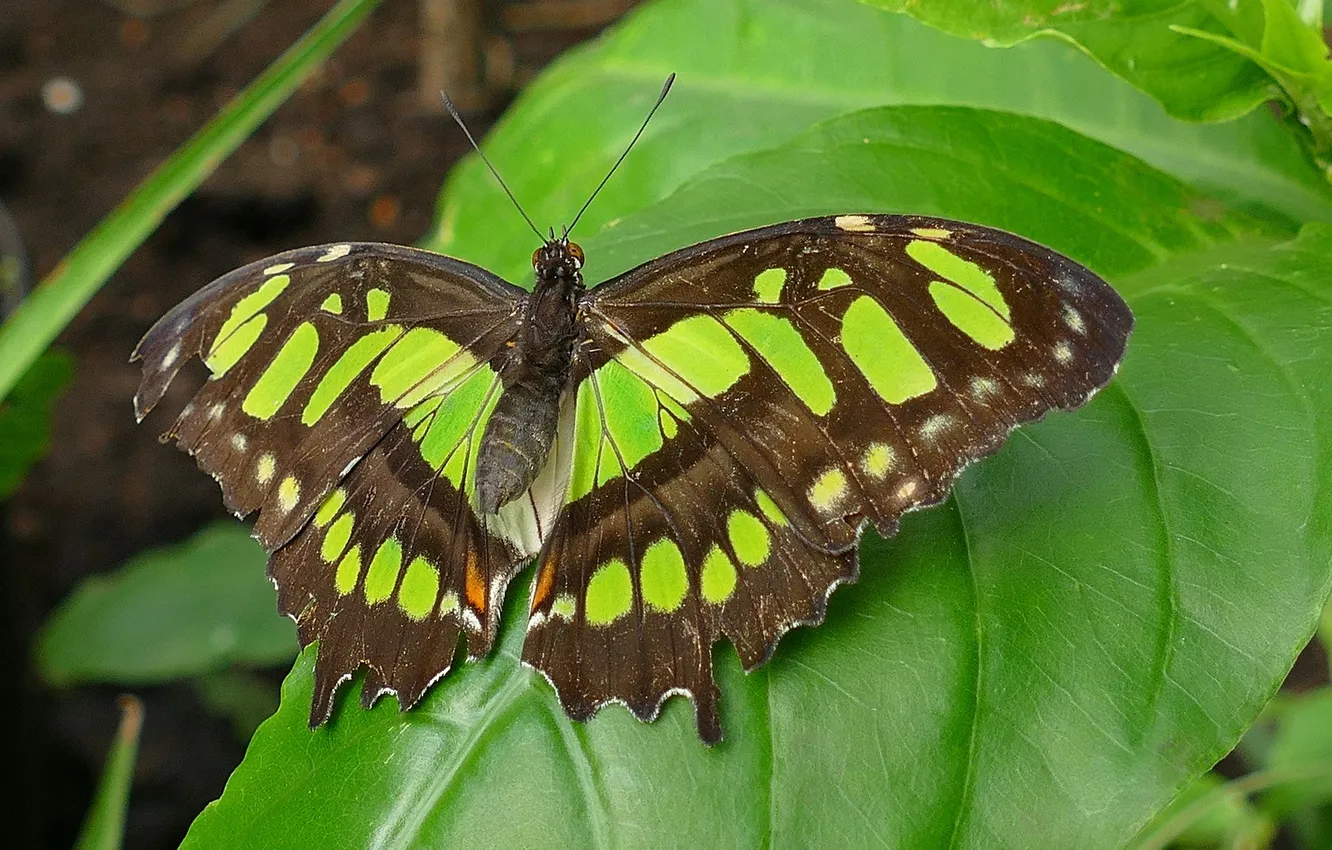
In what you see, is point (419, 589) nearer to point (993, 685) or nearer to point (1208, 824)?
point (993, 685)

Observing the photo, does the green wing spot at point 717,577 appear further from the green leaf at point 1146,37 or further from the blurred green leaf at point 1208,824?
the blurred green leaf at point 1208,824

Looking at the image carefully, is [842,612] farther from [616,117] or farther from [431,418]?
[616,117]

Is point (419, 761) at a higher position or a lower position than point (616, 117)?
lower

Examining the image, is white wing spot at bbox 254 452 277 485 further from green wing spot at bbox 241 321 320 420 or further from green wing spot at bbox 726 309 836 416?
green wing spot at bbox 726 309 836 416

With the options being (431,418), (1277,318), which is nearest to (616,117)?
(431,418)

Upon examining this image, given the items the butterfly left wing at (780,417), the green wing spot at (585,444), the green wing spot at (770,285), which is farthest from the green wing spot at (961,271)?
the green wing spot at (585,444)
